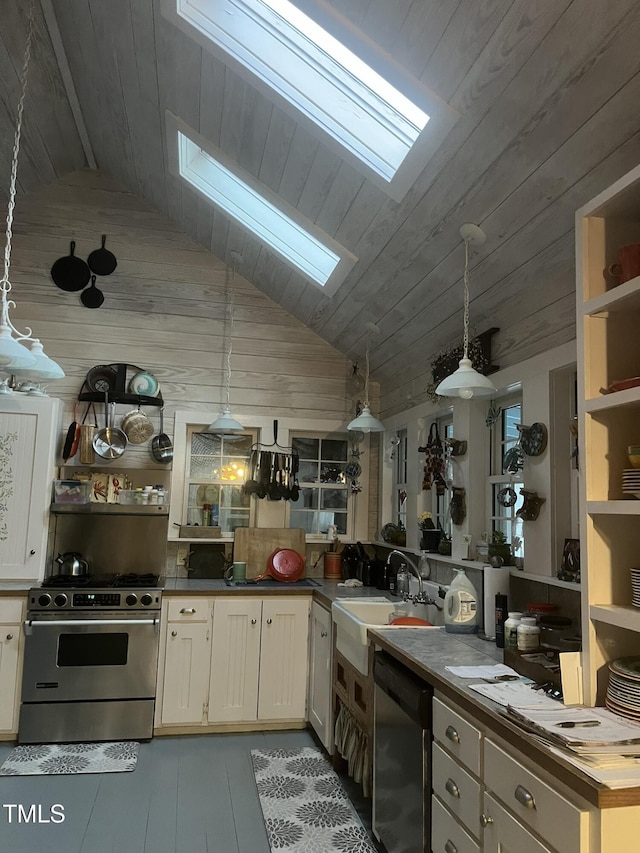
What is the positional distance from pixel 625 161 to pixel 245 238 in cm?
278

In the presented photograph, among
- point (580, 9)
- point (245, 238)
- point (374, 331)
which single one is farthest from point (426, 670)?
point (245, 238)

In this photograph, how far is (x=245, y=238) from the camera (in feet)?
14.2

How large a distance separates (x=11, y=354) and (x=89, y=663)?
2258 millimetres

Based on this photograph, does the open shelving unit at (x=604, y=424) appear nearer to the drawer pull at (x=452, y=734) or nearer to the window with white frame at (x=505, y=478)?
the drawer pull at (x=452, y=734)

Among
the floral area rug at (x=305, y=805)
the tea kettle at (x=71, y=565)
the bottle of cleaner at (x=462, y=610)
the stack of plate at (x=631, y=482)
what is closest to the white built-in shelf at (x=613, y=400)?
the stack of plate at (x=631, y=482)

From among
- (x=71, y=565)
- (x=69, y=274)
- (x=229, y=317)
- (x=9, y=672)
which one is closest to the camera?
(x=9, y=672)

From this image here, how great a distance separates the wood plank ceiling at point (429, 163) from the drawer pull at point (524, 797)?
1733mm

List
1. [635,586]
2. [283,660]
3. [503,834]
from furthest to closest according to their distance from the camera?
[283,660]
[635,586]
[503,834]

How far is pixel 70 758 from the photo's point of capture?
357 centimetres

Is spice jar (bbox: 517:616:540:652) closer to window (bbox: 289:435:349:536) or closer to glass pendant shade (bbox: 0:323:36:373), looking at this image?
glass pendant shade (bbox: 0:323:36:373)

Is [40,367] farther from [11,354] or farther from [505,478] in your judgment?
[505,478]

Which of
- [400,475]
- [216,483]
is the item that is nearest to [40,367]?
[216,483]

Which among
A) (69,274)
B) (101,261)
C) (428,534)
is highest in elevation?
(101,261)

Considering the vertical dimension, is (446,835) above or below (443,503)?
below
